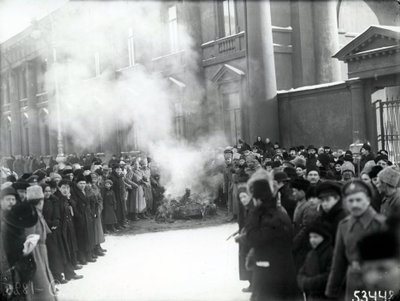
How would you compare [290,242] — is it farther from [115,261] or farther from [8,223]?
[115,261]

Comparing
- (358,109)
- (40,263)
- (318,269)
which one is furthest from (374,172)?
(358,109)

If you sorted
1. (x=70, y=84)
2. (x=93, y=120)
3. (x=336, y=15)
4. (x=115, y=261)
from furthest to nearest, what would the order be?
(x=93, y=120)
(x=70, y=84)
(x=336, y=15)
(x=115, y=261)

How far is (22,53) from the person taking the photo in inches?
619

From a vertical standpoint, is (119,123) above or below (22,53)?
below

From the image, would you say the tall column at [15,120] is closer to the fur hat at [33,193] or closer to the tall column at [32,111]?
the tall column at [32,111]

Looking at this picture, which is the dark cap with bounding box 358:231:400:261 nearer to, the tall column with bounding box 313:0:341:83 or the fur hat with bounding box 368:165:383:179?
the fur hat with bounding box 368:165:383:179

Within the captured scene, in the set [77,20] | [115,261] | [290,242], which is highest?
[77,20]

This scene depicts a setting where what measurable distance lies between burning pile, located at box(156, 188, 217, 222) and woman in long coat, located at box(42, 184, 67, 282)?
18.5ft

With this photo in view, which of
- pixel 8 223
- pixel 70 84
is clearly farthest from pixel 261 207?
pixel 70 84

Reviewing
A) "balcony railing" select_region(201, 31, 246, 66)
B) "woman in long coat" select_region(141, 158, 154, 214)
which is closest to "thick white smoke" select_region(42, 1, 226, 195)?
"balcony railing" select_region(201, 31, 246, 66)

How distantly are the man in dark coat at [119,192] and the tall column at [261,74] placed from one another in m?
7.30

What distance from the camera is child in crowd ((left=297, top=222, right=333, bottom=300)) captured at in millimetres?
4086

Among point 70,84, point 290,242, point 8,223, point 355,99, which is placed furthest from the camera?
point 70,84

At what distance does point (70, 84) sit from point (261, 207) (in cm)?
1986
